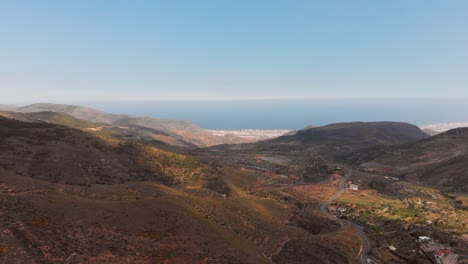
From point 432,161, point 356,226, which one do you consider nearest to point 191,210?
point 356,226

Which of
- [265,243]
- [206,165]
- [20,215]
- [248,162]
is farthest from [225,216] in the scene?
[248,162]

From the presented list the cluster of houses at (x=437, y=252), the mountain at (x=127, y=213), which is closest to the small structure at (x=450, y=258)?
the cluster of houses at (x=437, y=252)

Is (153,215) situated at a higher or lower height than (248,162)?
higher

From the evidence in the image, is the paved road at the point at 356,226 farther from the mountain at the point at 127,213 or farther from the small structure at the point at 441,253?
the small structure at the point at 441,253

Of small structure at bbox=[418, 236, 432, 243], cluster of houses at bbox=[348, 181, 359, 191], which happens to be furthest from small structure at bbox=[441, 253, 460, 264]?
cluster of houses at bbox=[348, 181, 359, 191]

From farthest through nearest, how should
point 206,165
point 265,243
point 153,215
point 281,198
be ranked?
point 206,165 < point 281,198 < point 265,243 < point 153,215

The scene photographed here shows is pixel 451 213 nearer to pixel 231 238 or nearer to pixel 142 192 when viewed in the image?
pixel 231 238
